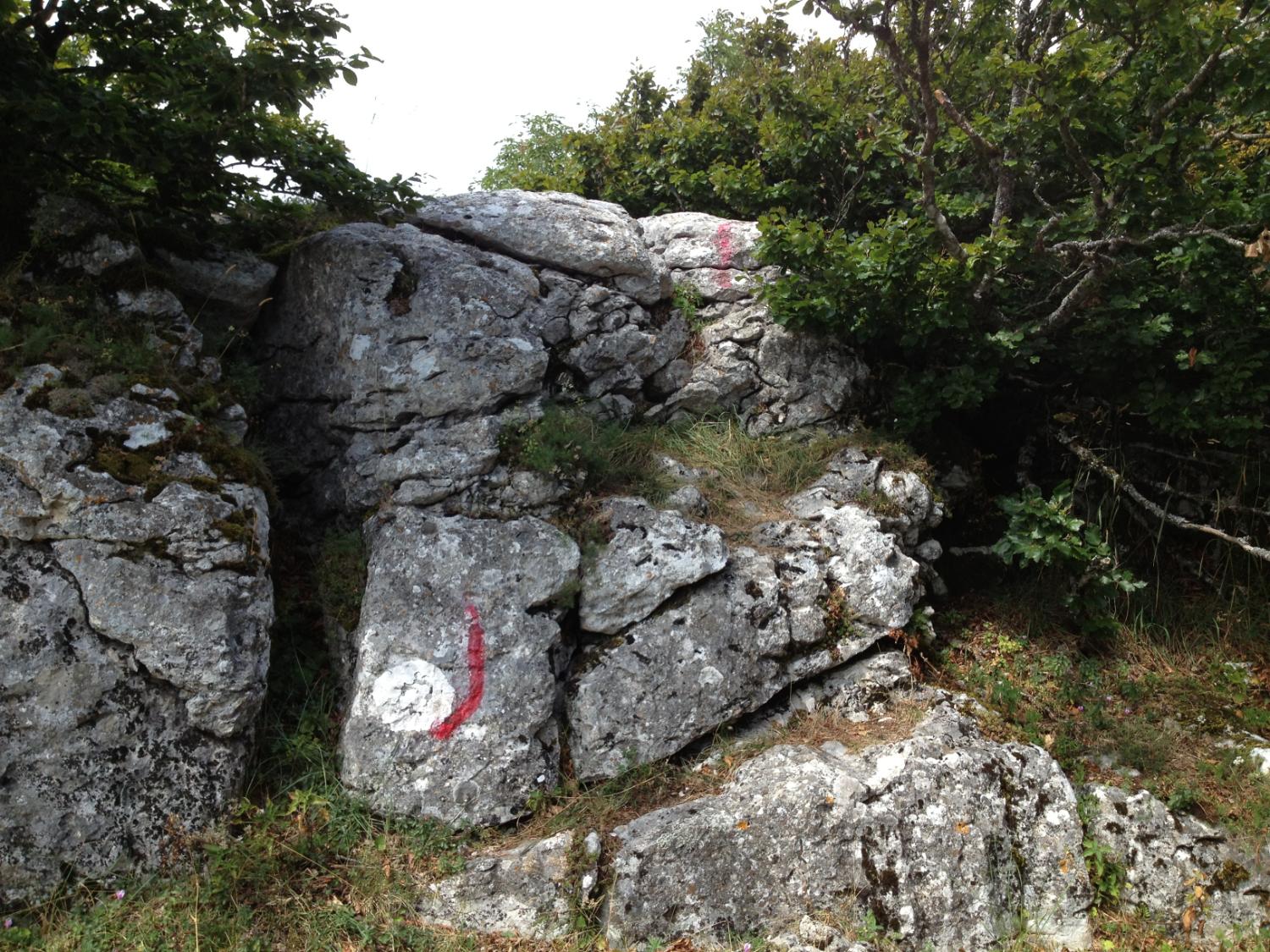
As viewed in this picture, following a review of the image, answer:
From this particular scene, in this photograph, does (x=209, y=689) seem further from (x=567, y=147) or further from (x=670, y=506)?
(x=567, y=147)

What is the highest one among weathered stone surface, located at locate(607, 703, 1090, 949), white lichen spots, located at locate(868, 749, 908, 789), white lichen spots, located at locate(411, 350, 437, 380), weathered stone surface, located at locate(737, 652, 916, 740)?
white lichen spots, located at locate(411, 350, 437, 380)

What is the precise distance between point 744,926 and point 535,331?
4.43 metres

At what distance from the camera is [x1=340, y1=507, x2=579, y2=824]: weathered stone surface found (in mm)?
4902

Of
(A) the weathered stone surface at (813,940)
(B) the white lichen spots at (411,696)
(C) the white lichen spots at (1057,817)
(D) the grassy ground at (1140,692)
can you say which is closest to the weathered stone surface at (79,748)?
(B) the white lichen spots at (411,696)

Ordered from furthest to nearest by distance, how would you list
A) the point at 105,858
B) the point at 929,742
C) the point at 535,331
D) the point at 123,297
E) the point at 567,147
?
the point at 567,147
the point at 535,331
the point at 123,297
the point at 929,742
the point at 105,858

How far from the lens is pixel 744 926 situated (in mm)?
4484

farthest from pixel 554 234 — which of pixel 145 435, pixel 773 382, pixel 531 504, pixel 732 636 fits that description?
pixel 732 636

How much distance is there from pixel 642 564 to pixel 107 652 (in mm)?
3139

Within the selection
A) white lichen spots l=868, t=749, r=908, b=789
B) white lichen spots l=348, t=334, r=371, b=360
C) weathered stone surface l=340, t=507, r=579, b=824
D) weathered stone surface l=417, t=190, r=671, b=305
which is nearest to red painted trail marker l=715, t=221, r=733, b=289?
weathered stone surface l=417, t=190, r=671, b=305

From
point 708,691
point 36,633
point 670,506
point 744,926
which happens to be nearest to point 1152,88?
point 670,506

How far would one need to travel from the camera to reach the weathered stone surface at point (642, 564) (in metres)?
5.54

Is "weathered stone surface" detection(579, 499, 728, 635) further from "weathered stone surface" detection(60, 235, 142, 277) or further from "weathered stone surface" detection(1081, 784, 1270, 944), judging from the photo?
"weathered stone surface" detection(60, 235, 142, 277)

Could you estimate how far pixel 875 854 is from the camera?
4609 mm

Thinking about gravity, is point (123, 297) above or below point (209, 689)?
above
